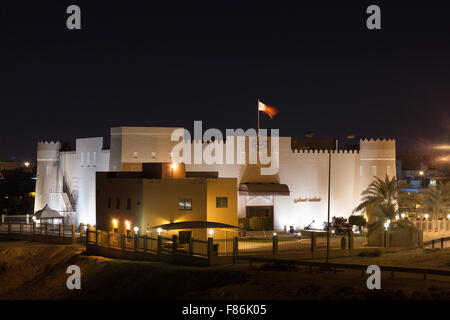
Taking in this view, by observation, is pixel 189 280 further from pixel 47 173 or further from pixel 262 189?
pixel 47 173

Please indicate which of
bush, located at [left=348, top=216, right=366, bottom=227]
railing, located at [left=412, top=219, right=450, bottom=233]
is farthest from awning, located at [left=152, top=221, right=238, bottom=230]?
bush, located at [left=348, top=216, right=366, bottom=227]

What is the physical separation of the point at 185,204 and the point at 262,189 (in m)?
9.91

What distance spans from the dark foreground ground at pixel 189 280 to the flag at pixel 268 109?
15.8 m

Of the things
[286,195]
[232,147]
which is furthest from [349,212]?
[232,147]

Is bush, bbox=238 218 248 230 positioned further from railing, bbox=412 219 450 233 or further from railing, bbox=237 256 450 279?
railing, bbox=237 256 450 279

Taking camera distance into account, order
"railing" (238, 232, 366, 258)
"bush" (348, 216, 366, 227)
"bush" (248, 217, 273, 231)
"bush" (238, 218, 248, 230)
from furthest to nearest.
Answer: "bush" (348, 216, 366, 227)
"bush" (248, 217, 273, 231)
"bush" (238, 218, 248, 230)
"railing" (238, 232, 366, 258)

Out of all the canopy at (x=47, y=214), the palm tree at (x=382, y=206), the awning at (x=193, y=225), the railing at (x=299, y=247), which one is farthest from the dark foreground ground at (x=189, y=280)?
the canopy at (x=47, y=214)

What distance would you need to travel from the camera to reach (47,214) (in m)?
47.8

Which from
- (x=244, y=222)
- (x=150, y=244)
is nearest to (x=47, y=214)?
(x=244, y=222)

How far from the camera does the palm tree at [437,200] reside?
2013 inches

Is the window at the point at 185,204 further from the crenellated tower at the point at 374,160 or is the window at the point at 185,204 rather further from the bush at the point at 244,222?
the crenellated tower at the point at 374,160

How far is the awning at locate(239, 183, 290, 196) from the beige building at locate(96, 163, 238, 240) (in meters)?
6.88

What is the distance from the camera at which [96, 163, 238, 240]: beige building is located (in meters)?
36.7
